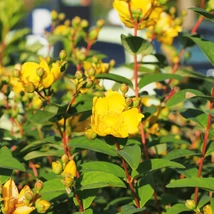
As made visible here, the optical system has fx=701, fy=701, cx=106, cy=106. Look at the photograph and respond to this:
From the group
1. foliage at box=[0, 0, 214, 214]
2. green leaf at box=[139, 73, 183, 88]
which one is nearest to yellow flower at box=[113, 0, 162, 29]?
foliage at box=[0, 0, 214, 214]

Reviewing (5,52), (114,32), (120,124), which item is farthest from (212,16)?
(114,32)

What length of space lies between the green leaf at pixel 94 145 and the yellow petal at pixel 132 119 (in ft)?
0.22

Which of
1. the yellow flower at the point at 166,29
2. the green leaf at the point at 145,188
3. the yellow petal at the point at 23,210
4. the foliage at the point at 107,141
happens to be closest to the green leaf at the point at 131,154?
the foliage at the point at 107,141

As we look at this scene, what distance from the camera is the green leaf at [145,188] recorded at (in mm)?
1473

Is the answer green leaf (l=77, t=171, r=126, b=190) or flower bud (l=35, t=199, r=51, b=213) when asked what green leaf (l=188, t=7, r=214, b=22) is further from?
flower bud (l=35, t=199, r=51, b=213)

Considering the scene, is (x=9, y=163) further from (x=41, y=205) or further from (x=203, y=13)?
(x=203, y=13)

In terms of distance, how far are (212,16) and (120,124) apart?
0.32 meters

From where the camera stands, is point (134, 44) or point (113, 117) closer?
point (113, 117)

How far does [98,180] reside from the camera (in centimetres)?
138

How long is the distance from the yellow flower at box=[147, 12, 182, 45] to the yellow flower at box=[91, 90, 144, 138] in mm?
521

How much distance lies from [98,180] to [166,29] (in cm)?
77

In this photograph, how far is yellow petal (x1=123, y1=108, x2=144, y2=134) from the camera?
55.6 inches

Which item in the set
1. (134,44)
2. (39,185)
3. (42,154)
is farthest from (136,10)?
(39,185)

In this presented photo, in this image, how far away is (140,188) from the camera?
150 centimetres
